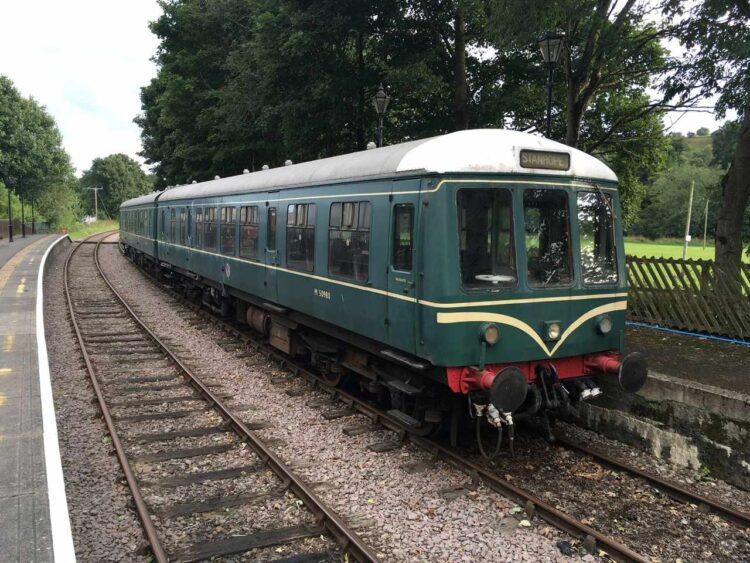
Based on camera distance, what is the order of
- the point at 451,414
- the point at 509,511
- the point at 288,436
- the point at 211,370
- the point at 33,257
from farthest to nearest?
the point at 33,257 → the point at 211,370 → the point at 288,436 → the point at 451,414 → the point at 509,511

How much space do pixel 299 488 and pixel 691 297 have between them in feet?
25.0

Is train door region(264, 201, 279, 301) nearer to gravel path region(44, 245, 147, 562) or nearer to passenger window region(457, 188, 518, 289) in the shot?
gravel path region(44, 245, 147, 562)

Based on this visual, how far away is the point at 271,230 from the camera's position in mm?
10062

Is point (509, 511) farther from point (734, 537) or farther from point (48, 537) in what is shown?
point (48, 537)

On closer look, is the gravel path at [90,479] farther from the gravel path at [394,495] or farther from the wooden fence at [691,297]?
the wooden fence at [691,297]

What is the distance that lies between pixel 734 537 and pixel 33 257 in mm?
29268

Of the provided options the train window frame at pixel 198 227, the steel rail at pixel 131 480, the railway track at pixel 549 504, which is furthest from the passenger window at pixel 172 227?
the railway track at pixel 549 504

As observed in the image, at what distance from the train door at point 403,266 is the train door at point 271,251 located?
378 cm

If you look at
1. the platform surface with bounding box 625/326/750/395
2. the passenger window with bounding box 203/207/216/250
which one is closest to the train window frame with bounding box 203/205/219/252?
the passenger window with bounding box 203/207/216/250

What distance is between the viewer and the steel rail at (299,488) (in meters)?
4.63

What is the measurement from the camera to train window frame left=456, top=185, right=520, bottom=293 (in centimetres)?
569

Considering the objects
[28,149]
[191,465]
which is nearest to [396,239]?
[191,465]

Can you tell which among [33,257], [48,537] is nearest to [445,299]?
[48,537]

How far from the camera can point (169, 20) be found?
31016mm
